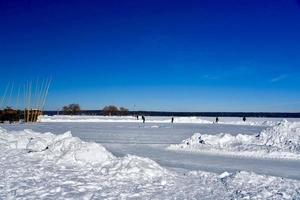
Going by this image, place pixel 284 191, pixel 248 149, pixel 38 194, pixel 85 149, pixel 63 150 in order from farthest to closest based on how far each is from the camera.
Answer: pixel 248 149, pixel 63 150, pixel 85 149, pixel 284 191, pixel 38 194

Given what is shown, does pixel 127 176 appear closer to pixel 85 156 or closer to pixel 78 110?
pixel 85 156

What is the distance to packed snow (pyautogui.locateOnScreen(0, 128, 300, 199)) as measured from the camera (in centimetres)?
848

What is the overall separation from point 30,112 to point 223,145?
39.2m

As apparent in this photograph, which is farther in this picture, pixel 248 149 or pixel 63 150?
pixel 248 149

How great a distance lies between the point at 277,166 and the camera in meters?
14.4

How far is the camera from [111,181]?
32.6ft

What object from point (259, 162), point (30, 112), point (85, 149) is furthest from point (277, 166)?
point (30, 112)

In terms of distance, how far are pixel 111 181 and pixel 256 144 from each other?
12.5 m

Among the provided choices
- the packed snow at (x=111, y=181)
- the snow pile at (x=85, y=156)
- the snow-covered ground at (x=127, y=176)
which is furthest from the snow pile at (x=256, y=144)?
the packed snow at (x=111, y=181)

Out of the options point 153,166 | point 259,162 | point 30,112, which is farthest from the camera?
point 30,112

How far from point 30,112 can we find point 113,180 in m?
47.4

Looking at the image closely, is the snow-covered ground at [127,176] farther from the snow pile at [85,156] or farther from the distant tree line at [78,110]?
the distant tree line at [78,110]

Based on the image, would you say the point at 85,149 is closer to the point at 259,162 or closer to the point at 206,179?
the point at 206,179

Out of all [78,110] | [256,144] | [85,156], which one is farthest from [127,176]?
[78,110]
